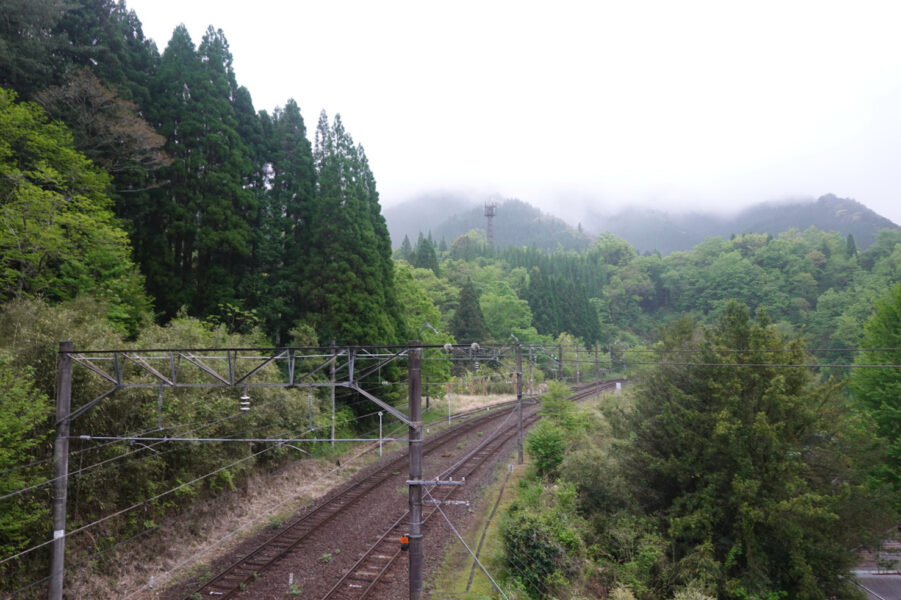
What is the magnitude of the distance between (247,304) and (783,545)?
2269 cm

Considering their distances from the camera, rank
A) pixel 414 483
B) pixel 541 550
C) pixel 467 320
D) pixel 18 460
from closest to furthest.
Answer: pixel 414 483
pixel 18 460
pixel 541 550
pixel 467 320

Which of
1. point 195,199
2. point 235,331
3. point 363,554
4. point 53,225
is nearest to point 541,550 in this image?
point 363,554

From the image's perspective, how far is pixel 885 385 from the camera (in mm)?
21203

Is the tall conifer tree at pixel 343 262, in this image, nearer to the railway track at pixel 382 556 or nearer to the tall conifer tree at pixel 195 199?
the tall conifer tree at pixel 195 199

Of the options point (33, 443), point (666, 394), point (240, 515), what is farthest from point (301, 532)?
point (666, 394)

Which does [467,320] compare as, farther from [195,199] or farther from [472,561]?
[472,561]

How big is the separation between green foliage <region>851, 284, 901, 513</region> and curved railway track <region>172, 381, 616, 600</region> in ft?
51.1

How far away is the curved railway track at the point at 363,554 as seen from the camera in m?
12.0

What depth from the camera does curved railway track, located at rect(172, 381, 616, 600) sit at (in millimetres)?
11953

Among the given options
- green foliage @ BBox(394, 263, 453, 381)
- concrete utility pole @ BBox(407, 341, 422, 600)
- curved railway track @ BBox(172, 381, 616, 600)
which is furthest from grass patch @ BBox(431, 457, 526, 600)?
green foliage @ BBox(394, 263, 453, 381)

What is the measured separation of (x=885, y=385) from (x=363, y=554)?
71.7 feet

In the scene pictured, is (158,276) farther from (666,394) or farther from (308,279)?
(666,394)

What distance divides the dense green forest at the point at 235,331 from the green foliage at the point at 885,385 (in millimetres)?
125

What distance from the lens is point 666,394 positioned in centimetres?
1686
